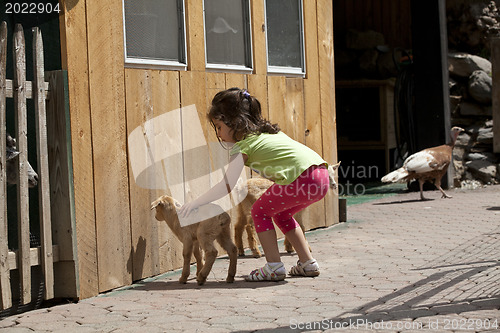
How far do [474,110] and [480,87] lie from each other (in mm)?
496

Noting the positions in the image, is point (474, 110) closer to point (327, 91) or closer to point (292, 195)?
point (327, 91)

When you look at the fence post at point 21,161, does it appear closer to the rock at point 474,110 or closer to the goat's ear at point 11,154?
the goat's ear at point 11,154

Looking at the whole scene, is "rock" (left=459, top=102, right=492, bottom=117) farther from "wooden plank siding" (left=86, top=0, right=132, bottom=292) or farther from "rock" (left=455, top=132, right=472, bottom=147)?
"wooden plank siding" (left=86, top=0, right=132, bottom=292)

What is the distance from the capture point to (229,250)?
19.4 ft

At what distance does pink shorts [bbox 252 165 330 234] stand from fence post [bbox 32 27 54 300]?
165cm

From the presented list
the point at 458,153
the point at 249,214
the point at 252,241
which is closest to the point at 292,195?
the point at 249,214

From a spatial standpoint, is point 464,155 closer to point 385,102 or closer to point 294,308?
point 385,102

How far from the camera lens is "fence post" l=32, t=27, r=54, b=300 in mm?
5230

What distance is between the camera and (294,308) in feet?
16.0

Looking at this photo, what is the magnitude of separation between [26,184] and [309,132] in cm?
441

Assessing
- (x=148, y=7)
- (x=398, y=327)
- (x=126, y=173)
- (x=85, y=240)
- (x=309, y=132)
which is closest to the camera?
(x=398, y=327)

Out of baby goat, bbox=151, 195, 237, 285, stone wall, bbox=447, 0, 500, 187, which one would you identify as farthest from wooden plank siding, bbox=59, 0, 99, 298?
stone wall, bbox=447, 0, 500, 187

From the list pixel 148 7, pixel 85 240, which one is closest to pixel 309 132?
pixel 148 7

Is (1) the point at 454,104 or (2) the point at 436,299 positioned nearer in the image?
(2) the point at 436,299
